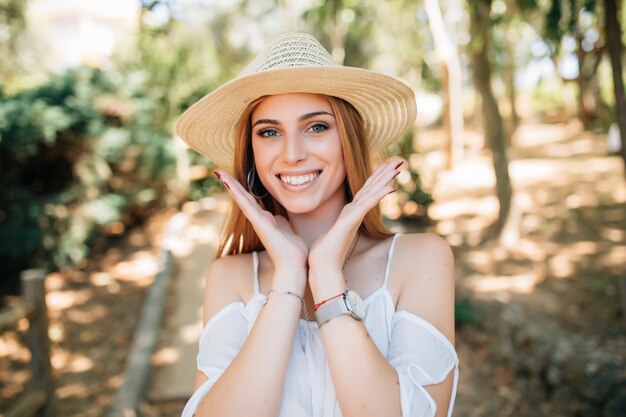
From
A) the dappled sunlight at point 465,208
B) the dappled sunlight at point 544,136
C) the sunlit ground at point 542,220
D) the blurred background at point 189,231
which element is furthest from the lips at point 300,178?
the dappled sunlight at point 544,136

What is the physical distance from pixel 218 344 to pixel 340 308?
480mm

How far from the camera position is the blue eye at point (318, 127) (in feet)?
6.17

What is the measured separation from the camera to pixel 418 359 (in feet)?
5.24

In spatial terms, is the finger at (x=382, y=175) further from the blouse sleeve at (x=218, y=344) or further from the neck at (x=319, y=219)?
the blouse sleeve at (x=218, y=344)

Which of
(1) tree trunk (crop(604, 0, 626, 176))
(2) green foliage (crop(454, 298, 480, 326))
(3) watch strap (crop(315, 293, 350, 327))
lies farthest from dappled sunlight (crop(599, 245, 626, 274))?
(3) watch strap (crop(315, 293, 350, 327))

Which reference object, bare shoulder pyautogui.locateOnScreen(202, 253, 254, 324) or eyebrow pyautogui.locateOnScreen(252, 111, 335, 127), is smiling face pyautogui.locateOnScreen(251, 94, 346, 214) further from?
bare shoulder pyautogui.locateOnScreen(202, 253, 254, 324)

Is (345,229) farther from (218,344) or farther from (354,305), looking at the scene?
(218,344)

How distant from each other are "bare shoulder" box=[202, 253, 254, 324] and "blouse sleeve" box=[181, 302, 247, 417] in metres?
0.04

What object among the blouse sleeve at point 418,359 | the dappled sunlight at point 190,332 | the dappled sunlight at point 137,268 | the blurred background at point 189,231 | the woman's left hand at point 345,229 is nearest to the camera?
the blouse sleeve at point 418,359

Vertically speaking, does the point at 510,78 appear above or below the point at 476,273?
above

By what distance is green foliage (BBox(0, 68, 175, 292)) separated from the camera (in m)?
6.33

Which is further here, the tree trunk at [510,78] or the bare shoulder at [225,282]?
the tree trunk at [510,78]

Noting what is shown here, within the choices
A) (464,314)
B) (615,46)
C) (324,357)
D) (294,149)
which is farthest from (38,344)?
(615,46)

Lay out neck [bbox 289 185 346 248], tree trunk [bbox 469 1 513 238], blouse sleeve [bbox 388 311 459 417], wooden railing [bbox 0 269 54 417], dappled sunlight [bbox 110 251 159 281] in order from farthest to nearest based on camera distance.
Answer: dappled sunlight [bbox 110 251 159 281], tree trunk [bbox 469 1 513 238], wooden railing [bbox 0 269 54 417], neck [bbox 289 185 346 248], blouse sleeve [bbox 388 311 459 417]
